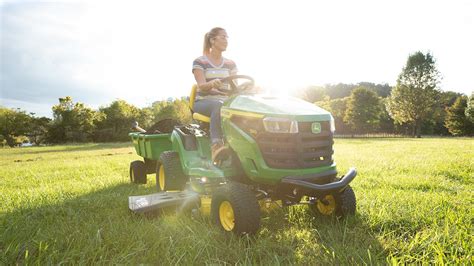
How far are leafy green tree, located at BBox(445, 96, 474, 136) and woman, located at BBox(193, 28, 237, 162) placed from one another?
57.7 meters

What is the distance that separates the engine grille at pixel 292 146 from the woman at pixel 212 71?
813 millimetres

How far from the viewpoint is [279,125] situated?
2777 millimetres

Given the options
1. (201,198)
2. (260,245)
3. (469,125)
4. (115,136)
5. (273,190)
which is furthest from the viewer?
(469,125)

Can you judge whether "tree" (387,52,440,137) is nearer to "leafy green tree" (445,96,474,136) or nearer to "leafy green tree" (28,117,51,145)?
"leafy green tree" (445,96,474,136)

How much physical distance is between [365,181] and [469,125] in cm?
5681

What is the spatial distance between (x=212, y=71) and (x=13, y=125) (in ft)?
174

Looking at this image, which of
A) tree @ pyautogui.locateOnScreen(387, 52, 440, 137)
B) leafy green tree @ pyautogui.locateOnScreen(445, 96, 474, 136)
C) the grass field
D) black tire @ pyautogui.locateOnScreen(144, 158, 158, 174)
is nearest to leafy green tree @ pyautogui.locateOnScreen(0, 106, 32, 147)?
black tire @ pyautogui.locateOnScreen(144, 158, 158, 174)

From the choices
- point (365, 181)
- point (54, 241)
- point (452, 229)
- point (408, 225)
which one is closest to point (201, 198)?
point (54, 241)

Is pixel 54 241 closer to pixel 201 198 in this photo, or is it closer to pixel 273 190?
pixel 201 198

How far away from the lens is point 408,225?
2.95m

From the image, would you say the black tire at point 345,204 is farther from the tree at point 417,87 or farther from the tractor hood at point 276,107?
the tree at point 417,87

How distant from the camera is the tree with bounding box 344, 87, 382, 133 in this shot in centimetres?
5255

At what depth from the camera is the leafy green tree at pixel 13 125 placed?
1799 inches

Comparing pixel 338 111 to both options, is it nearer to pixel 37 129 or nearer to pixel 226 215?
pixel 37 129
